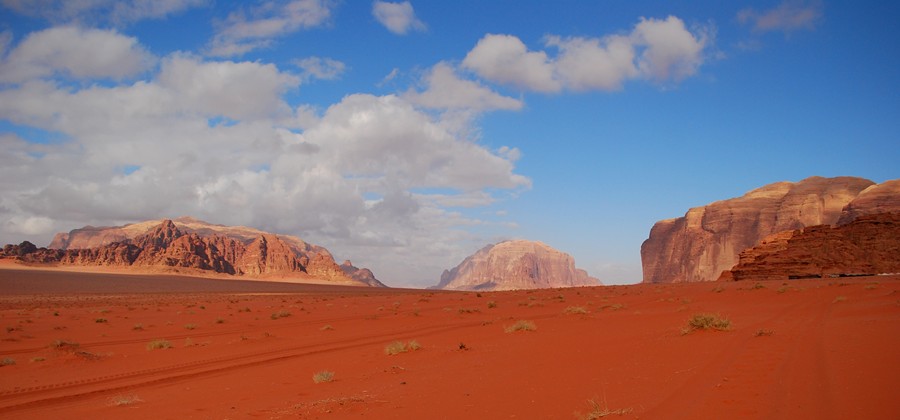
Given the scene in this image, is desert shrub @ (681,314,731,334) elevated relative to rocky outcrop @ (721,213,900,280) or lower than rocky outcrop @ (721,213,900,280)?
lower

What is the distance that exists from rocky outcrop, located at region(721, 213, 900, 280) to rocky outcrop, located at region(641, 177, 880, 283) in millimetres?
51477

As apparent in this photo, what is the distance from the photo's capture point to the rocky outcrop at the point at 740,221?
94.0m

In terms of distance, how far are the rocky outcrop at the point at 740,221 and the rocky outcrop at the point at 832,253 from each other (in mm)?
51477

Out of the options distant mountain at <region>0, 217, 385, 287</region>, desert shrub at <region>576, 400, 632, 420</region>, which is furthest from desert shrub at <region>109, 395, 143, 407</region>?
distant mountain at <region>0, 217, 385, 287</region>

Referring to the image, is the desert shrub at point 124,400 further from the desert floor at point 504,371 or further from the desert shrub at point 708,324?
the desert shrub at point 708,324

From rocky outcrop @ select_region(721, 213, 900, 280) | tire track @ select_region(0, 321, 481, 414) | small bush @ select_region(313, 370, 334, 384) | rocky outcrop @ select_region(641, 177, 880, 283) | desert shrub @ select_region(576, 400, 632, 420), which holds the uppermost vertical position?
rocky outcrop @ select_region(641, 177, 880, 283)

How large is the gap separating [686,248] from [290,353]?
363ft

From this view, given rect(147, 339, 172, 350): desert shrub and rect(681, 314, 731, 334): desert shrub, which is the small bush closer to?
rect(681, 314, 731, 334): desert shrub

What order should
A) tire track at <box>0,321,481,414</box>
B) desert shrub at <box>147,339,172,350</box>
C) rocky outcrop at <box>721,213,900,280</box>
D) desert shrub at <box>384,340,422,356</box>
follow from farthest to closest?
rocky outcrop at <box>721,213,900,280</box> < desert shrub at <box>147,339,172,350</box> < desert shrub at <box>384,340,422,356</box> < tire track at <box>0,321,481,414</box>

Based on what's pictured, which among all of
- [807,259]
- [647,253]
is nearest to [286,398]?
[807,259]

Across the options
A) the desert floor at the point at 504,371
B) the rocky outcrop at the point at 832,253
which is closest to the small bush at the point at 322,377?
the desert floor at the point at 504,371

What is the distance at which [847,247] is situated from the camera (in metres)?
44.9

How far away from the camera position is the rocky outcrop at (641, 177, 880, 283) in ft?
308

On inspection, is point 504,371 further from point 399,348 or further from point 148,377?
point 148,377
